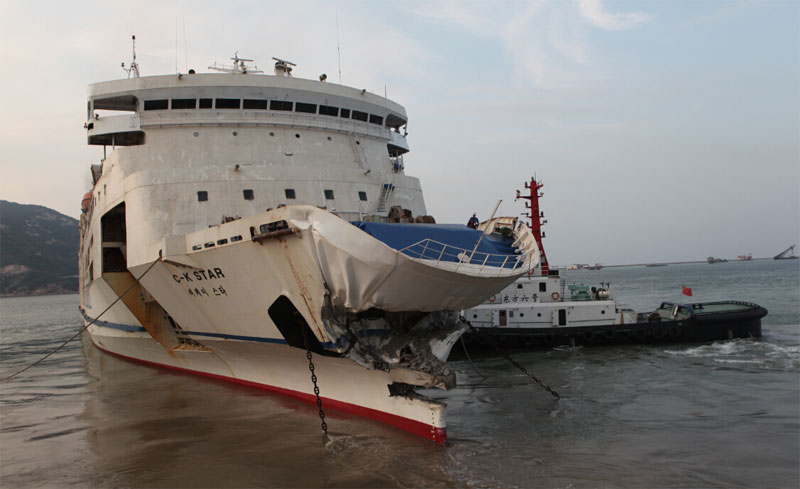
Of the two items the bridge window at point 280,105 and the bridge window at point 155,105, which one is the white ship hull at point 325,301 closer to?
the bridge window at point 155,105

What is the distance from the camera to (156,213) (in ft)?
39.0

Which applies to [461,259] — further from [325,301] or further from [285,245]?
[285,245]

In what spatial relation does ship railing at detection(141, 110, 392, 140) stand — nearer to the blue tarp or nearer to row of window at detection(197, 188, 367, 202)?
row of window at detection(197, 188, 367, 202)

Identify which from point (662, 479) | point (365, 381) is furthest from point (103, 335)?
point (662, 479)

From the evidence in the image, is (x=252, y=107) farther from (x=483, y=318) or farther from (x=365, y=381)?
(x=483, y=318)

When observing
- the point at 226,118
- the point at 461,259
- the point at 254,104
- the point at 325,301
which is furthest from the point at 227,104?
the point at 461,259

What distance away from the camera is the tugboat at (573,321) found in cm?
2155

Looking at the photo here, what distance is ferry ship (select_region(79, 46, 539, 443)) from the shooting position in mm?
8789

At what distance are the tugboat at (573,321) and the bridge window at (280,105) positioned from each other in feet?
38.1

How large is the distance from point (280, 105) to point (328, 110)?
127 centimetres

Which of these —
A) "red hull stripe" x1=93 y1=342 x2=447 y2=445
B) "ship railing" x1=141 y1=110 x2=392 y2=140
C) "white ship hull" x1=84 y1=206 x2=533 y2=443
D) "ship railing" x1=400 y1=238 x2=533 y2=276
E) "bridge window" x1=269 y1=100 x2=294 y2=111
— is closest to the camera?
"white ship hull" x1=84 y1=206 x2=533 y2=443

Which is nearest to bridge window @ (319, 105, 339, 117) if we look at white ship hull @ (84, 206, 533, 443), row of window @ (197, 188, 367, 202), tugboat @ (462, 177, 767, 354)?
row of window @ (197, 188, 367, 202)

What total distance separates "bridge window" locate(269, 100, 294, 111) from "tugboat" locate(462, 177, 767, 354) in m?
11.6

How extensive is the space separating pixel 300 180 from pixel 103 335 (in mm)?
13018
